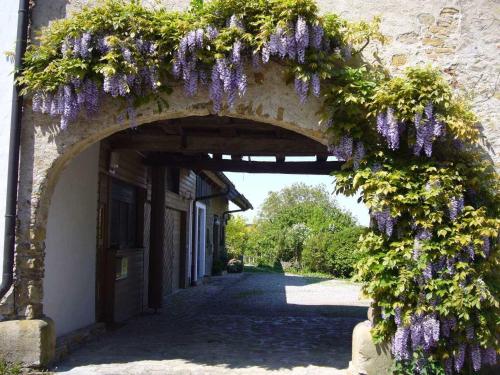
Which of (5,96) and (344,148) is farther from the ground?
(5,96)

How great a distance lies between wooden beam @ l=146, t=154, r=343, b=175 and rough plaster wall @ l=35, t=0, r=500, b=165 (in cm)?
418

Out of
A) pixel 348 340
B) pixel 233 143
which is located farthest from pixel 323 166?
pixel 348 340

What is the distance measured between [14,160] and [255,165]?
492 centimetres

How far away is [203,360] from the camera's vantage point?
6168 mm

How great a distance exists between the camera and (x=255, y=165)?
32.1 feet

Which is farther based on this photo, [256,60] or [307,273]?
[307,273]

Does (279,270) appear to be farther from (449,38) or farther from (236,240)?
(449,38)

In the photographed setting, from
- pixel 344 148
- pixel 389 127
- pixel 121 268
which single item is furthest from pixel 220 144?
pixel 389 127

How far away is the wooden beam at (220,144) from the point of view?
25.9 ft

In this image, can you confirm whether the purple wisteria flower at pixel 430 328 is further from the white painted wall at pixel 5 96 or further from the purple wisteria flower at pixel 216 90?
the white painted wall at pixel 5 96

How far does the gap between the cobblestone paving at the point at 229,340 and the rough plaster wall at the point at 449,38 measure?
123 inches

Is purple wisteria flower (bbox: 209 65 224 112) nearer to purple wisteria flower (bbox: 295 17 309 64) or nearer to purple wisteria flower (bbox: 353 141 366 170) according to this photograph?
purple wisteria flower (bbox: 295 17 309 64)

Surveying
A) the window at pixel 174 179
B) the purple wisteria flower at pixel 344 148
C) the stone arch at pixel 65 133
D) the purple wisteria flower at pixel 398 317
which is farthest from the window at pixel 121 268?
the purple wisteria flower at pixel 398 317

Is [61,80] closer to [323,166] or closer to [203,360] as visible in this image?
[203,360]
